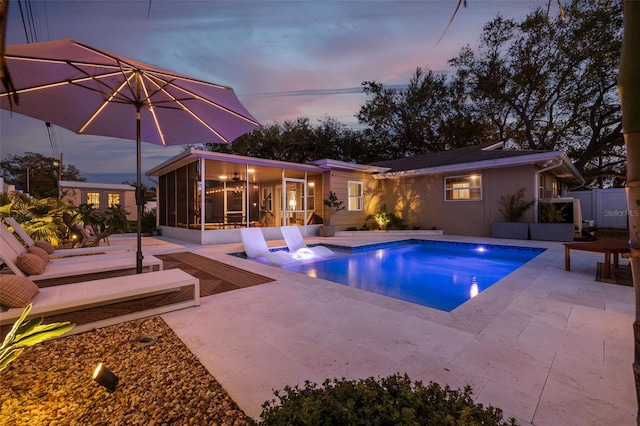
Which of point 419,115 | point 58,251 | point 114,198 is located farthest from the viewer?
point 419,115

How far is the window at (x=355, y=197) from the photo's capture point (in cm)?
1345

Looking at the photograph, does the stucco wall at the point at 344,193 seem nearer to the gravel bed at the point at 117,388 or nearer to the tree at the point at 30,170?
the gravel bed at the point at 117,388

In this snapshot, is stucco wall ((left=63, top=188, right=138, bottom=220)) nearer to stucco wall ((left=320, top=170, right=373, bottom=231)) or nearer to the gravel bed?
stucco wall ((left=320, top=170, right=373, bottom=231))

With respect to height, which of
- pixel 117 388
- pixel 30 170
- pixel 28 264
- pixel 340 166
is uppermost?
pixel 30 170

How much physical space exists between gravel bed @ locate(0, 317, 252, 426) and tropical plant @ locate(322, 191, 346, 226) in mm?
9702

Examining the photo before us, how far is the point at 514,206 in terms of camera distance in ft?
35.1

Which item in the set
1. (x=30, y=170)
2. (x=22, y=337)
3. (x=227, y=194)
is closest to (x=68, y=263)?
(x=22, y=337)

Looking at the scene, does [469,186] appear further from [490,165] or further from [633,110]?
[633,110]

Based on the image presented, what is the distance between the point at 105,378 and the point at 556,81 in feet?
79.2

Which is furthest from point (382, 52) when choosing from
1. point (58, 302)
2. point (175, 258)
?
point (58, 302)

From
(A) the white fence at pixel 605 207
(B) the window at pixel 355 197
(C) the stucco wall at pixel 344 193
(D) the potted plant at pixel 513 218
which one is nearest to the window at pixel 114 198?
(C) the stucco wall at pixel 344 193

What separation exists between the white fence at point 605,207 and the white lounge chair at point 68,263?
66.2 ft

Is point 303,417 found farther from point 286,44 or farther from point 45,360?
point 286,44

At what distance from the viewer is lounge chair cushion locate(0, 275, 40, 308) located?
96.1 inches
